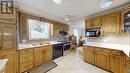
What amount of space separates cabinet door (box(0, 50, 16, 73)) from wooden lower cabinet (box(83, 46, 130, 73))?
2892 millimetres

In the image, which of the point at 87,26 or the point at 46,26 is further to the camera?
the point at 46,26

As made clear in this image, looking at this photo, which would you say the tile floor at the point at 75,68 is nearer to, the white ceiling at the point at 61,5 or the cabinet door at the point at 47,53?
the cabinet door at the point at 47,53

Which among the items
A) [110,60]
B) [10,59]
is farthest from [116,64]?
[10,59]

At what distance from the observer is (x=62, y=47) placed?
17.3ft

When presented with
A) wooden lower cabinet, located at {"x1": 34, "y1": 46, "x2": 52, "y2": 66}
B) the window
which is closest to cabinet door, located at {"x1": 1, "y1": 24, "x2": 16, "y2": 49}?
wooden lower cabinet, located at {"x1": 34, "y1": 46, "x2": 52, "y2": 66}

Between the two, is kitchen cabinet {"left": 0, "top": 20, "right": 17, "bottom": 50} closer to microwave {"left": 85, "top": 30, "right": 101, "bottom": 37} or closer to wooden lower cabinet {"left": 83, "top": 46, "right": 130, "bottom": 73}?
wooden lower cabinet {"left": 83, "top": 46, "right": 130, "bottom": 73}

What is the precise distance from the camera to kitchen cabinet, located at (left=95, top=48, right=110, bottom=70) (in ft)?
9.82

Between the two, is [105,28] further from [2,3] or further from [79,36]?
[79,36]

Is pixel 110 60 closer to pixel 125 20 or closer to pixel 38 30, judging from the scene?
pixel 125 20

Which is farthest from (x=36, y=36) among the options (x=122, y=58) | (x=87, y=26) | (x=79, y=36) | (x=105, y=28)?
(x=79, y=36)

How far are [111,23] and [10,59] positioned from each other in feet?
11.5

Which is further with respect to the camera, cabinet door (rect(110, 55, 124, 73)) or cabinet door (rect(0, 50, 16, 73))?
cabinet door (rect(110, 55, 124, 73))

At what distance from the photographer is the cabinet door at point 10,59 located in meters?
2.14

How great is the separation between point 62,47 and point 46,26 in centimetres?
161
